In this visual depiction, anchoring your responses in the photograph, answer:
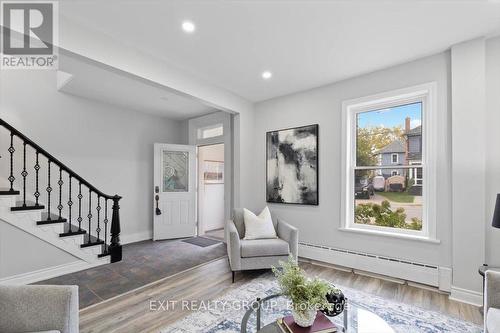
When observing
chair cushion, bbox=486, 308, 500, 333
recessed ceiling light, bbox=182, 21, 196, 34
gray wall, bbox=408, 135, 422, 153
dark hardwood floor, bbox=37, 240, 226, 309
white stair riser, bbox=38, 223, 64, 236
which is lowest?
dark hardwood floor, bbox=37, 240, 226, 309

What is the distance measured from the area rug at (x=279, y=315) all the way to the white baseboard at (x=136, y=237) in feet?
9.61

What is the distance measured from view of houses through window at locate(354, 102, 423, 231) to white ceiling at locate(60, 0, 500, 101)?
703 millimetres

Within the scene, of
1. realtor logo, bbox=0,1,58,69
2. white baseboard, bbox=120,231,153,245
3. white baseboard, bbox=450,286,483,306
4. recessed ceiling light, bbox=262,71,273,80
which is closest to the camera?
realtor logo, bbox=0,1,58,69

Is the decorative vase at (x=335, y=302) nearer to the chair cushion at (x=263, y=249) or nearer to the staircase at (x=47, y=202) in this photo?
the chair cushion at (x=263, y=249)

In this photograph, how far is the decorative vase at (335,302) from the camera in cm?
150

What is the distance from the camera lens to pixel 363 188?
3381 millimetres

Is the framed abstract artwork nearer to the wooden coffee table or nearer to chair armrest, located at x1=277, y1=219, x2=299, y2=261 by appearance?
chair armrest, located at x1=277, y1=219, x2=299, y2=261

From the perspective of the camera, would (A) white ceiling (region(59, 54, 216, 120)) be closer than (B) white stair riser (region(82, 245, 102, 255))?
Yes

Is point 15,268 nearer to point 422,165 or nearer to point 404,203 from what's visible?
point 404,203

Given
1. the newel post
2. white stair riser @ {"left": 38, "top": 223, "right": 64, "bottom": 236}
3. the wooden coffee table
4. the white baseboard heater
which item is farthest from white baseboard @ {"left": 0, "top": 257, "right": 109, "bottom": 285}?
the white baseboard heater

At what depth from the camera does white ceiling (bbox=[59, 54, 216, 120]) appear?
122 inches

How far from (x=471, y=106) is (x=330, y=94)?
1.61m

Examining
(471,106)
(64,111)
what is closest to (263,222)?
(471,106)

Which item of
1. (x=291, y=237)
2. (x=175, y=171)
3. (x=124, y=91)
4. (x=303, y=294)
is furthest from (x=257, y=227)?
(x=124, y=91)
